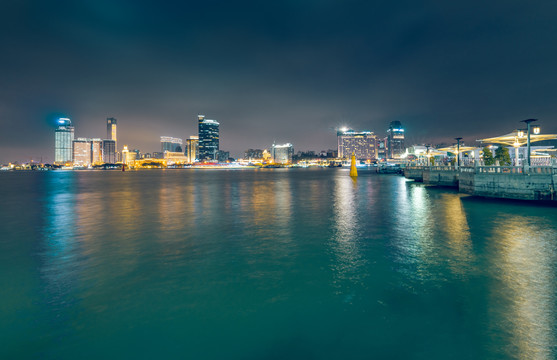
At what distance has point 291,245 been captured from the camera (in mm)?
12938

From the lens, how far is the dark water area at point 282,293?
219 inches

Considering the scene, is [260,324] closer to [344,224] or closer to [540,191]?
[344,224]

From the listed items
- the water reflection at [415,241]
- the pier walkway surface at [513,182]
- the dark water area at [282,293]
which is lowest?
the dark water area at [282,293]

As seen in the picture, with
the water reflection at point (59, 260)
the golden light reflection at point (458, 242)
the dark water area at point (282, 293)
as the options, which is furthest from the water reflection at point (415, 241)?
the water reflection at point (59, 260)

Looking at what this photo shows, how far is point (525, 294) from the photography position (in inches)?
292

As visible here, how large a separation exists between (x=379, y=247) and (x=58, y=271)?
1265 cm

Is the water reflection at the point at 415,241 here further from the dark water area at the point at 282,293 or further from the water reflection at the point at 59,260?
the water reflection at the point at 59,260

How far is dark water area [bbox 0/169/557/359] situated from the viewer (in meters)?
5.57

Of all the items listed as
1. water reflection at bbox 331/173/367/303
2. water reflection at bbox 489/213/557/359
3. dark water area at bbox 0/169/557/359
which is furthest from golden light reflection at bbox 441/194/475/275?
water reflection at bbox 331/173/367/303

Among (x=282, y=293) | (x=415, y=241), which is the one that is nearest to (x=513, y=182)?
(x=415, y=241)

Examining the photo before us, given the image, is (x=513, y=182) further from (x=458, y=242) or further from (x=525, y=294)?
(x=525, y=294)

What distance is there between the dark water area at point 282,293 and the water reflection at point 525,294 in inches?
1.4

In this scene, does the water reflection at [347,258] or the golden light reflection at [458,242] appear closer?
the water reflection at [347,258]

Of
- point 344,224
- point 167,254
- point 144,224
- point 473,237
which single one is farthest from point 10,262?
point 473,237
